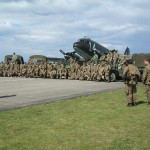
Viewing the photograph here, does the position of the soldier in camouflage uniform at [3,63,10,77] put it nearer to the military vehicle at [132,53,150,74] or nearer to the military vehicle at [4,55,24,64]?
the military vehicle at [4,55,24,64]

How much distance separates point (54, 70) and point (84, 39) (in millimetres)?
4745

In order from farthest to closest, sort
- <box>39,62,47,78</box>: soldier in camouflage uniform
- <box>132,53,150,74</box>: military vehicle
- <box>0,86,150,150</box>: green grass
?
1. <box>39,62,47,78</box>: soldier in camouflage uniform
2. <box>132,53,150,74</box>: military vehicle
3. <box>0,86,150,150</box>: green grass

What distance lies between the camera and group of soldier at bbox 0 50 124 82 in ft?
98.7

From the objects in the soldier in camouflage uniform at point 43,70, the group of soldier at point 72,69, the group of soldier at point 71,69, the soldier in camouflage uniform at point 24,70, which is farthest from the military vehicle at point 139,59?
the soldier in camouflage uniform at point 24,70

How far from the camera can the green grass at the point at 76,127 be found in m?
8.17

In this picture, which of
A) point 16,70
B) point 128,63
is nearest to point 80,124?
point 128,63

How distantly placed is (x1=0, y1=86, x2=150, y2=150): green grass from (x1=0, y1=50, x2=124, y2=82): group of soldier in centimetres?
1551

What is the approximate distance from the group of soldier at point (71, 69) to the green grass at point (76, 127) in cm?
1551

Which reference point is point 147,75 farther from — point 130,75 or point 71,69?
point 71,69

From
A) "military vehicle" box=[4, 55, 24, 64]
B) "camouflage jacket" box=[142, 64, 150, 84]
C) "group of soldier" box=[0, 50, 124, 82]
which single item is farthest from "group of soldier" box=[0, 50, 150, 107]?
"camouflage jacket" box=[142, 64, 150, 84]

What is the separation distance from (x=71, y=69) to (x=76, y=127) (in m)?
23.1

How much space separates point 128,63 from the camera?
14.3 m

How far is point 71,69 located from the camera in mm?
33094

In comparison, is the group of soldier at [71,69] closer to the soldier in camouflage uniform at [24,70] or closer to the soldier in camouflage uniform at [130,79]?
the soldier in camouflage uniform at [24,70]
